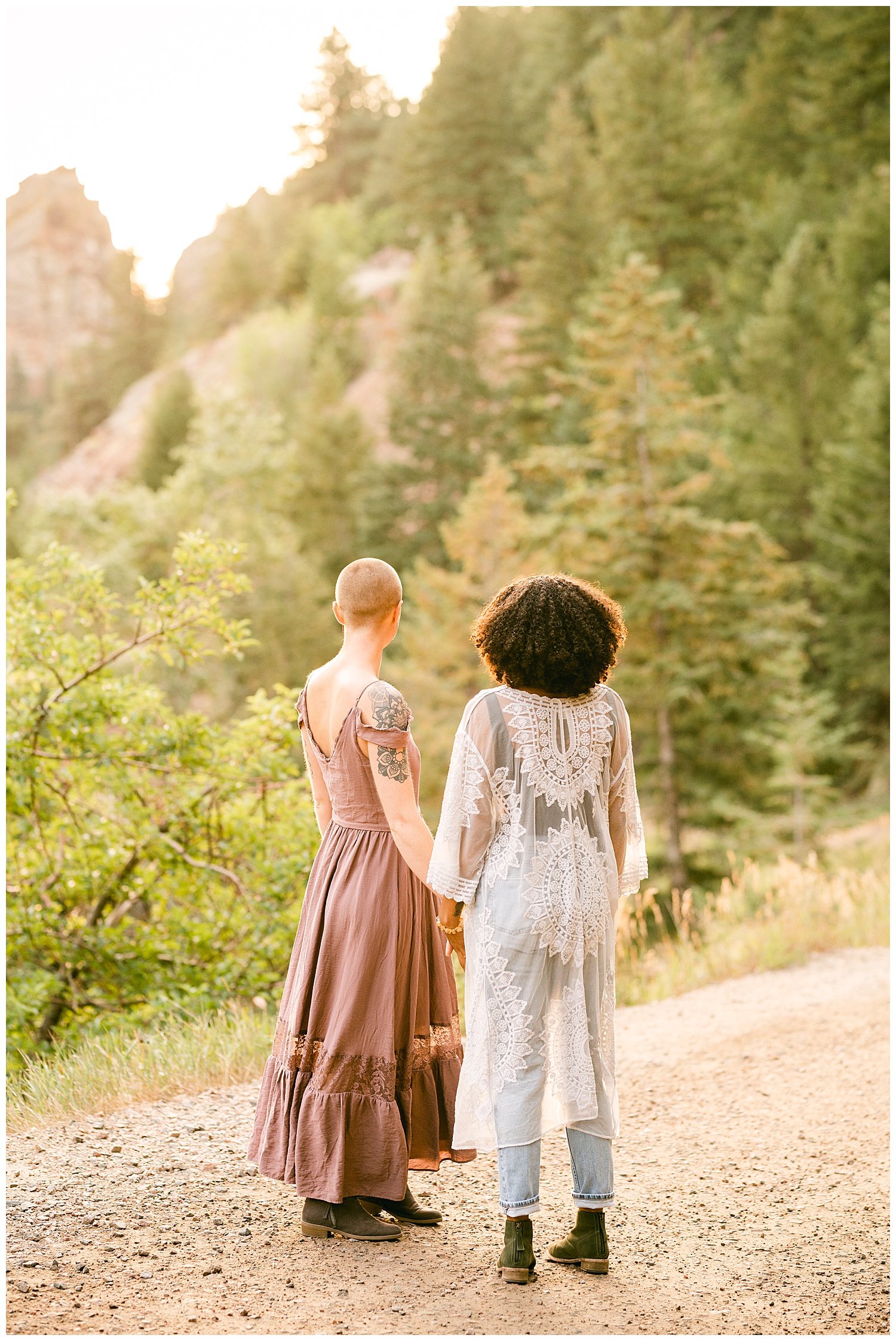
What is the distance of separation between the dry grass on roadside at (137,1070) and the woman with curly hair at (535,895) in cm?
201

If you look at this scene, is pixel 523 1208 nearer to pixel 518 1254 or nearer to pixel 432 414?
pixel 518 1254

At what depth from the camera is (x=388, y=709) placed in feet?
10.2

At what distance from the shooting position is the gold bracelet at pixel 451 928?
3092 mm

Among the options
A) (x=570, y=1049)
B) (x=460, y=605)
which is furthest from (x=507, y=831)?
(x=460, y=605)

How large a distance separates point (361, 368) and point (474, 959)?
116ft

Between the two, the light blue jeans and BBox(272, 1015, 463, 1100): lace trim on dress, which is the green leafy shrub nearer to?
BBox(272, 1015, 463, 1100): lace trim on dress

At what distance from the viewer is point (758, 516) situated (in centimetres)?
2181

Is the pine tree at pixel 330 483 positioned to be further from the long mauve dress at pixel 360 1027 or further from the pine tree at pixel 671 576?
the long mauve dress at pixel 360 1027

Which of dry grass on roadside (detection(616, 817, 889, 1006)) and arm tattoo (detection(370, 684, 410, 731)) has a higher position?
arm tattoo (detection(370, 684, 410, 731))

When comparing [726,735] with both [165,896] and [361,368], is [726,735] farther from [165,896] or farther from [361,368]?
[361,368]

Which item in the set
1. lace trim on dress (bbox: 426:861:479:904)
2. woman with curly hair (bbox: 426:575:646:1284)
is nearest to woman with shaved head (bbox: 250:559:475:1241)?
lace trim on dress (bbox: 426:861:479:904)

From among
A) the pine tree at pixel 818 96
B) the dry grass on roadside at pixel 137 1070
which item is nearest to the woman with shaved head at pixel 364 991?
the dry grass on roadside at pixel 137 1070

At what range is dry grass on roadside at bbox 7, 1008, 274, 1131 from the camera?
4.38 m

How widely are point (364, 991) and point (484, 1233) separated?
89 cm
